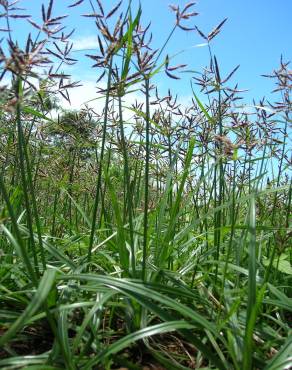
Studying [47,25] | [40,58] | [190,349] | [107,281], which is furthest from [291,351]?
[47,25]

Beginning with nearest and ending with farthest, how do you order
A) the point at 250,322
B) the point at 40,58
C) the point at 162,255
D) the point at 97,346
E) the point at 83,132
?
the point at 40,58 < the point at 250,322 < the point at 97,346 < the point at 162,255 < the point at 83,132

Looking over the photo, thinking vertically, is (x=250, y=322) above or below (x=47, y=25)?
below

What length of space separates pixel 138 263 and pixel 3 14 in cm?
123

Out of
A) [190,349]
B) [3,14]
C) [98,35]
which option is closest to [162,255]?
[190,349]

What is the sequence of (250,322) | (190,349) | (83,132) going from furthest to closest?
(83,132) < (190,349) < (250,322)

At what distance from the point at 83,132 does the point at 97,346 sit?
164 cm

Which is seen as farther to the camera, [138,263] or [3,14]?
[138,263]

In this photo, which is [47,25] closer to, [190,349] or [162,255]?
[162,255]

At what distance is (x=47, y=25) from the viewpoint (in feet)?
5.36

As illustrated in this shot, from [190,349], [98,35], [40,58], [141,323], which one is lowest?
[190,349]

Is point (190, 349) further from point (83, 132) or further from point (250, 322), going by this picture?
point (83, 132)

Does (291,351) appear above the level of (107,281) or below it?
below

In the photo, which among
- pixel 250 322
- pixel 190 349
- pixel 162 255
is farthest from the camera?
pixel 162 255

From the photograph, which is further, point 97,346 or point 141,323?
point 141,323
